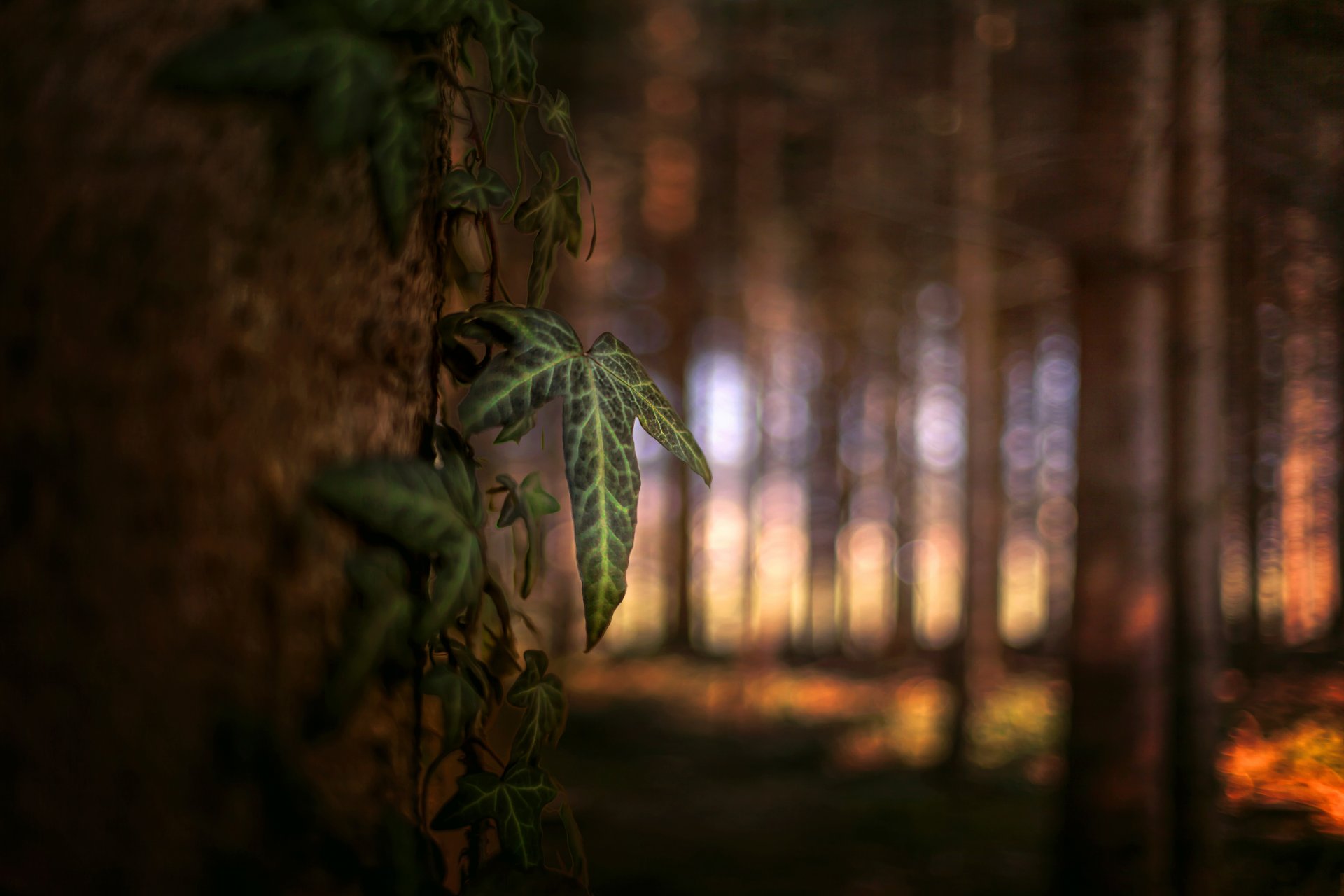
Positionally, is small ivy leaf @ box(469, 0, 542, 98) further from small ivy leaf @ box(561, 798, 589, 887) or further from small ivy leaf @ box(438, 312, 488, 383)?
small ivy leaf @ box(561, 798, 589, 887)

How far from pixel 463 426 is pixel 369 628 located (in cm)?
20

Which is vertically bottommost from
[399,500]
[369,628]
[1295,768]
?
[1295,768]

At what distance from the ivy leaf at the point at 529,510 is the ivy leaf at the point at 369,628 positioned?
0.21m

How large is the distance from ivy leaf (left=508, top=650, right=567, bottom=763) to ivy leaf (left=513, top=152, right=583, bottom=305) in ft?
1.43

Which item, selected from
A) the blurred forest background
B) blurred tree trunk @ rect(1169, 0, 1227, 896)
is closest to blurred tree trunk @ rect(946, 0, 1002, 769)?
the blurred forest background

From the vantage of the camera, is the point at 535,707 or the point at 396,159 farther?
the point at 535,707

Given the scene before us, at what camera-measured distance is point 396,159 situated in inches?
27.3

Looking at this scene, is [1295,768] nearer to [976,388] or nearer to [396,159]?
[396,159]

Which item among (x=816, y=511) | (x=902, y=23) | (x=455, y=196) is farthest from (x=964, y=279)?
(x=816, y=511)

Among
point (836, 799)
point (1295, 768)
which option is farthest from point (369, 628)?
point (836, 799)

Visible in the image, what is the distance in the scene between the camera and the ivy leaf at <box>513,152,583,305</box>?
3.11ft

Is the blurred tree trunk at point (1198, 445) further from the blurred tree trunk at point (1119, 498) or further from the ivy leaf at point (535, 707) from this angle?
the ivy leaf at point (535, 707)

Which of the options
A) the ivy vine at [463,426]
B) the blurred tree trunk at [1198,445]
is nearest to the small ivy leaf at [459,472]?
the ivy vine at [463,426]

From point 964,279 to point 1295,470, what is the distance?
4900mm
